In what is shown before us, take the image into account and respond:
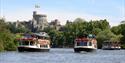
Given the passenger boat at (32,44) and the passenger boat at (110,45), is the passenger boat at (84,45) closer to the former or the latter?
the passenger boat at (32,44)

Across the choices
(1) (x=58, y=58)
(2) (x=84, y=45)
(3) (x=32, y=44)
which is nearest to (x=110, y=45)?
(2) (x=84, y=45)

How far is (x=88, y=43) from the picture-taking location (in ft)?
393

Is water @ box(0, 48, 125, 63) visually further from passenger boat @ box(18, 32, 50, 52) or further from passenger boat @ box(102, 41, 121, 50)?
passenger boat @ box(102, 41, 121, 50)

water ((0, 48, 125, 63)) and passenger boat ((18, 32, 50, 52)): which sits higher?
passenger boat ((18, 32, 50, 52))

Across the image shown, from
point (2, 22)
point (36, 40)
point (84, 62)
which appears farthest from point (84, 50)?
point (84, 62)

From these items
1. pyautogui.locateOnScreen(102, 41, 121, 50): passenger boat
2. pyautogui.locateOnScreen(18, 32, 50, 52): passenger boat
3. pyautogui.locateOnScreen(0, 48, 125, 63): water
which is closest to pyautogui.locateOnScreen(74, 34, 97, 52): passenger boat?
pyautogui.locateOnScreen(18, 32, 50, 52): passenger boat

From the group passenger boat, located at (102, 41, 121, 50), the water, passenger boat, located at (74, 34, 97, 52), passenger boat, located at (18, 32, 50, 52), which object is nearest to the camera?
the water

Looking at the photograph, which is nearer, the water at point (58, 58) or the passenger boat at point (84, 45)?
the water at point (58, 58)

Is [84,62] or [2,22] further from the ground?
[2,22]

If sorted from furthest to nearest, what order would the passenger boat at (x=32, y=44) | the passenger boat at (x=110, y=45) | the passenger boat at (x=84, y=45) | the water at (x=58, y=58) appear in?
the passenger boat at (x=110, y=45), the passenger boat at (x=84, y=45), the passenger boat at (x=32, y=44), the water at (x=58, y=58)

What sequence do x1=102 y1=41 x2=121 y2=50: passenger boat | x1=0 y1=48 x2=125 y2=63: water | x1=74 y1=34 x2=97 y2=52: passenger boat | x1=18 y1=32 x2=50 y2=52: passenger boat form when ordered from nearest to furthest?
x1=0 y1=48 x2=125 y2=63: water, x1=18 y1=32 x2=50 y2=52: passenger boat, x1=74 y1=34 x2=97 y2=52: passenger boat, x1=102 y1=41 x2=121 y2=50: passenger boat

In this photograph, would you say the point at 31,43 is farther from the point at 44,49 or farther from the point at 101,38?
the point at 101,38

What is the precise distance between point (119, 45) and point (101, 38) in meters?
14.3

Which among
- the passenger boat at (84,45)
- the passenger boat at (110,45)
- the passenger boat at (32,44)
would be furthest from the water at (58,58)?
the passenger boat at (110,45)
